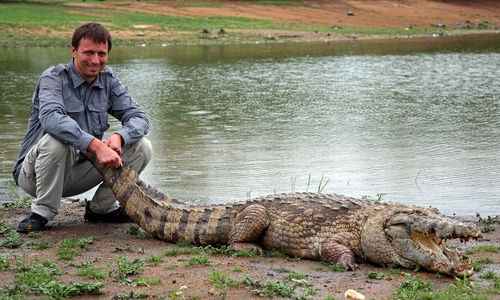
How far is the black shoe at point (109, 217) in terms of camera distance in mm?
5766

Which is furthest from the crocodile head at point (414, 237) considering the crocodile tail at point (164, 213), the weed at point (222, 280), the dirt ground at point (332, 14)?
the dirt ground at point (332, 14)

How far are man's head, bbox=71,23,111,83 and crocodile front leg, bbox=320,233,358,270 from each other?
2.04m

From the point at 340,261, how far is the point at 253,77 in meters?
12.0

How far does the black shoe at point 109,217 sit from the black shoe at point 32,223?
43 centimetres

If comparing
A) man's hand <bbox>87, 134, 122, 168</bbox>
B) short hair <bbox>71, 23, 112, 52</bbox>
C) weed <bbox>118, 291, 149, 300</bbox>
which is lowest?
weed <bbox>118, 291, 149, 300</bbox>

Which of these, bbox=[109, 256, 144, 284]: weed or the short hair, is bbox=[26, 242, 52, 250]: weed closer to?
bbox=[109, 256, 144, 284]: weed

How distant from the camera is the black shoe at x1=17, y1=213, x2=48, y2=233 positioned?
538cm

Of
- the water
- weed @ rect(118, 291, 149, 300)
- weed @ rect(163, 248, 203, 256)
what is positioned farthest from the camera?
the water

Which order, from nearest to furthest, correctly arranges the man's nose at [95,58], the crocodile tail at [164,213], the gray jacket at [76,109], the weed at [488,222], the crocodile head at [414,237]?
1. the crocodile head at [414,237]
2. the gray jacket at [76,109]
3. the crocodile tail at [164,213]
4. the man's nose at [95,58]
5. the weed at [488,222]

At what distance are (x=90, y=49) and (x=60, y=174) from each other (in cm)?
90

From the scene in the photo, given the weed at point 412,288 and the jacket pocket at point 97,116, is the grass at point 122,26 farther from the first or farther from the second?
the weed at point 412,288

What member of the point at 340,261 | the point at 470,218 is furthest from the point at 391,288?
the point at 470,218

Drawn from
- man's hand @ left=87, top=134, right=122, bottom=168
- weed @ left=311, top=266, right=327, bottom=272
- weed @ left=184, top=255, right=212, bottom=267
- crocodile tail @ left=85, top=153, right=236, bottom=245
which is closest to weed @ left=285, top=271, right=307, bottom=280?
weed @ left=311, top=266, right=327, bottom=272

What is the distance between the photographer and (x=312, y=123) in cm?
1088
